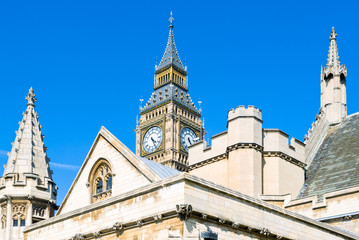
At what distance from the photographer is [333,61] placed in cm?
5328

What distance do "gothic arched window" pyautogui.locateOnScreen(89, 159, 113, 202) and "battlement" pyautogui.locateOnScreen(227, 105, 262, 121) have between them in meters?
10.3

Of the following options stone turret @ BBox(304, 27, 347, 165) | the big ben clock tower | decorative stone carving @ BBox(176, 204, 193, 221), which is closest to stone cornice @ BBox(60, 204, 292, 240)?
decorative stone carving @ BBox(176, 204, 193, 221)

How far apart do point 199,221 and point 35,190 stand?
633 inches

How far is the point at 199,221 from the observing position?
2392cm

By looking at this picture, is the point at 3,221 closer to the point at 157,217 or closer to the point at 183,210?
the point at 157,217

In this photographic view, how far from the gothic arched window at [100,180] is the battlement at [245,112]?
10257mm

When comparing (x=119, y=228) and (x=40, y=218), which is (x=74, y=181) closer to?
(x=40, y=218)

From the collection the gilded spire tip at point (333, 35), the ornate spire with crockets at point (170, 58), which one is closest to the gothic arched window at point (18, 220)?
the gilded spire tip at point (333, 35)

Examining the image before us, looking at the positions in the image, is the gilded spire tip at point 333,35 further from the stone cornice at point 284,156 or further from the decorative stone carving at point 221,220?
the decorative stone carving at point 221,220

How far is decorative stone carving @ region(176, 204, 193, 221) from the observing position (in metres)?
23.2

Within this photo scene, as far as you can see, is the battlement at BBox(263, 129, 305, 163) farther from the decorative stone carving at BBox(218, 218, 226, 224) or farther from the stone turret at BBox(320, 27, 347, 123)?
the decorative stone carving at BBox(218, 218, 226, 224)

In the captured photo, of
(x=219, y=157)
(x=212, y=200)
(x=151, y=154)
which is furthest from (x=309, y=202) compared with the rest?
(x=151, y=154)

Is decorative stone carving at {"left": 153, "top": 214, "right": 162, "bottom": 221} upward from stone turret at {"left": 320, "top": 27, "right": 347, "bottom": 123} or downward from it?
downward

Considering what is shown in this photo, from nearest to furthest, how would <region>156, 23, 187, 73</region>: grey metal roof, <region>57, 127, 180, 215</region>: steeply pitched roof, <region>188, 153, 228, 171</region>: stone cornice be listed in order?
<region>57, 127, 180, 215</region>: steeply pitched roof → <region>188, 153, 228, 171</region>: stone cornice → <region>156, 23, 187, 73</region>: grey metal roof
